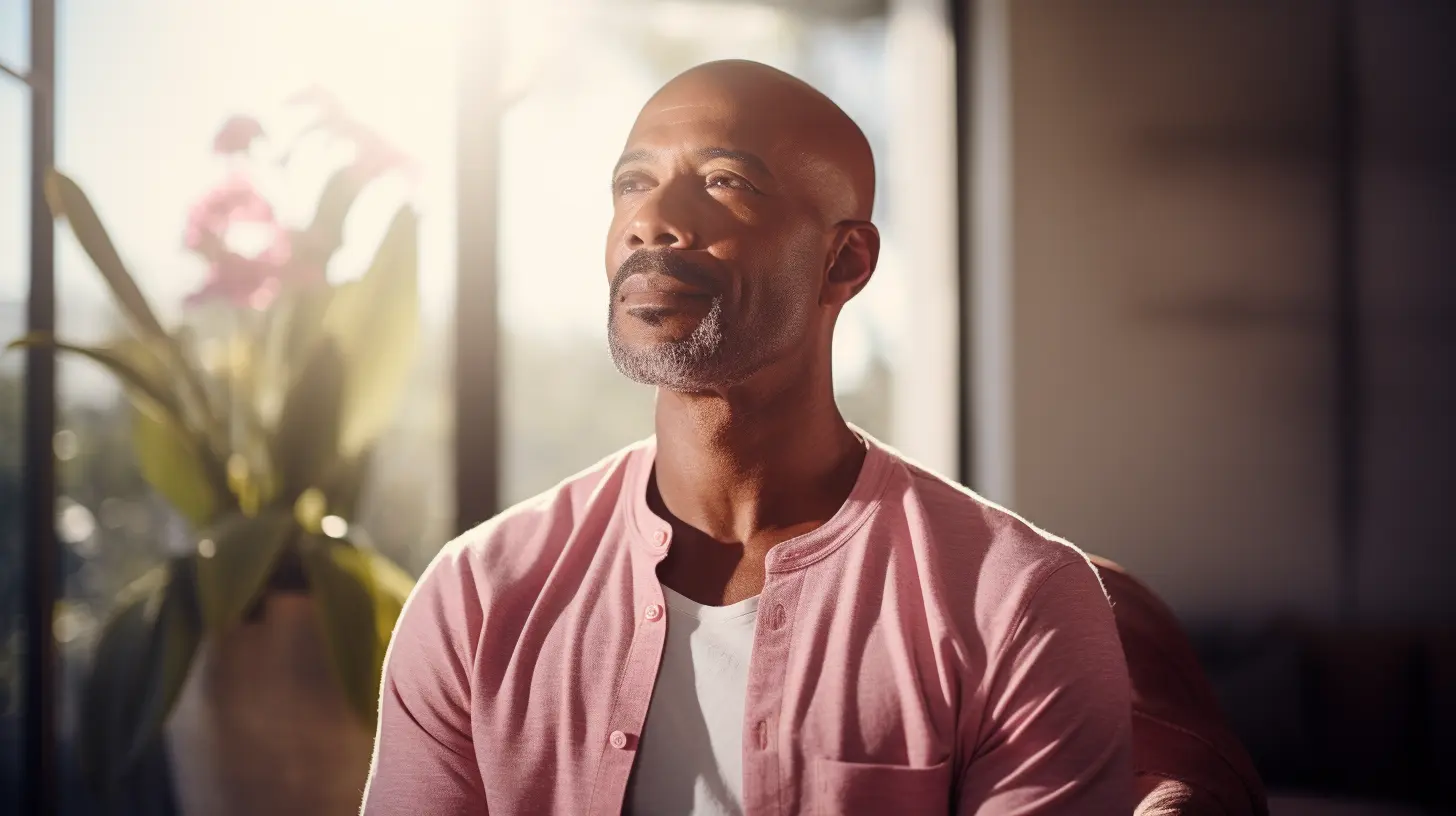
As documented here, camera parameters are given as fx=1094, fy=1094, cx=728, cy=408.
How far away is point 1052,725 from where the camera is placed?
793 millimetres

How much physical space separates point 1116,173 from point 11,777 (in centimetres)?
217

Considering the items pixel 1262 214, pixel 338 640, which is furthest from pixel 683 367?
pixel 1262 214

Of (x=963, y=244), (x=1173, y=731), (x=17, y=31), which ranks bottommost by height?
(x=1173, y=731)

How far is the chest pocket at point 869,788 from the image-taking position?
78cm

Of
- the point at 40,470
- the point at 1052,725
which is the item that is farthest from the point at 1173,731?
the point at 40,470

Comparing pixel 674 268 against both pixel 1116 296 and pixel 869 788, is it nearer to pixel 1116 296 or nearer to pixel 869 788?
pixel 869 788

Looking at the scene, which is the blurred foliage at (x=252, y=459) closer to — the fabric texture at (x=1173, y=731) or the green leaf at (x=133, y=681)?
the green leaf at (x=133, y=681)

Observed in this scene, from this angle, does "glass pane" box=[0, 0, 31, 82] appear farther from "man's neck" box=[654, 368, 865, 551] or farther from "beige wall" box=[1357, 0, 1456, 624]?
"beige wall" box=[1357, 0, 1456, 624]

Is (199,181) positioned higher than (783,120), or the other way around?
(199,181)

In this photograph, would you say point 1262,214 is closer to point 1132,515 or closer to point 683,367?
point 1132,515

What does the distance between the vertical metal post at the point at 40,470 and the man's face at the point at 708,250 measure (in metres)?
1.23

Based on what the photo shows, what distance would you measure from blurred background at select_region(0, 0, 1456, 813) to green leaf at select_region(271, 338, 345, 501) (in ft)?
1.18

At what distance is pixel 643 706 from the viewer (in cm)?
83

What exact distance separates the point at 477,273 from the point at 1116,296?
1213 millimetres
